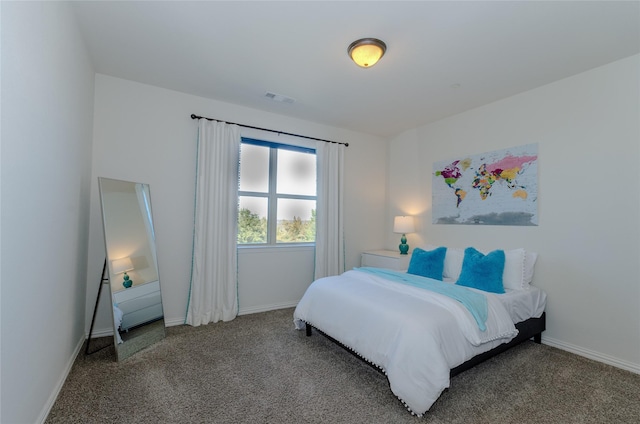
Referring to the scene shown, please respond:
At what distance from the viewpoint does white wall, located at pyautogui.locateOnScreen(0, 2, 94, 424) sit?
4.25ft

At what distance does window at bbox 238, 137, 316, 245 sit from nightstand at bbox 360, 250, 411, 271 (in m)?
0.93

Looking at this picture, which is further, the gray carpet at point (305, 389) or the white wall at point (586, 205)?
the white wall at point (586, 205)

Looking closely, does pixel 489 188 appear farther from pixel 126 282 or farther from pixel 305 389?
pixel 126 282

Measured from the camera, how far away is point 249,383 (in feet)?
7.28

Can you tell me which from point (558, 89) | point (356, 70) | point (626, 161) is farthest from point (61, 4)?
point (626, 161)

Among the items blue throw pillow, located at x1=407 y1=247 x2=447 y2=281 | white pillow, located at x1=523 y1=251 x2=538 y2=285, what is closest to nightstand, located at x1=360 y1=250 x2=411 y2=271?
blue throw pillow, located at x1=407 y1=247 x2=447 y2=281

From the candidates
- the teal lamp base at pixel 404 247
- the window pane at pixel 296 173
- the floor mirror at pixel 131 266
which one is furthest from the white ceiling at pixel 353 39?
the teal lamp base at pixel 404 247

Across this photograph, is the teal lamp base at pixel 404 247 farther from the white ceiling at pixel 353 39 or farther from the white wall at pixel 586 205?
the white ceiling at pixel 353 39

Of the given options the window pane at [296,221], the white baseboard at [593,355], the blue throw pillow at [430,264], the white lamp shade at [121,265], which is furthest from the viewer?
the window pane at [296,221]

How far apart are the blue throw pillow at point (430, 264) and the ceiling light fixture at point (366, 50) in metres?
2.19

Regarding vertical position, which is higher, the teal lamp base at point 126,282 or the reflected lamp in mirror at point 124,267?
the reflected lamp in mirror at point 124,267

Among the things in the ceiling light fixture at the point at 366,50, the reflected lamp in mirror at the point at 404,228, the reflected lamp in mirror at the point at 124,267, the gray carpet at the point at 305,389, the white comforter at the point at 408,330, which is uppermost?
the ceiling light fixture at the point at 366,50

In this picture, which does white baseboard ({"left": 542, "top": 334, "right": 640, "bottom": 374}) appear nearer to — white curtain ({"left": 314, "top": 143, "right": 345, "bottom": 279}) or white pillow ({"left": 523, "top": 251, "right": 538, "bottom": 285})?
white pillow ({"left": 523, "top": 251, "right": 538, "bottom": 285})

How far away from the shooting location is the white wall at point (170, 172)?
3082 mm
